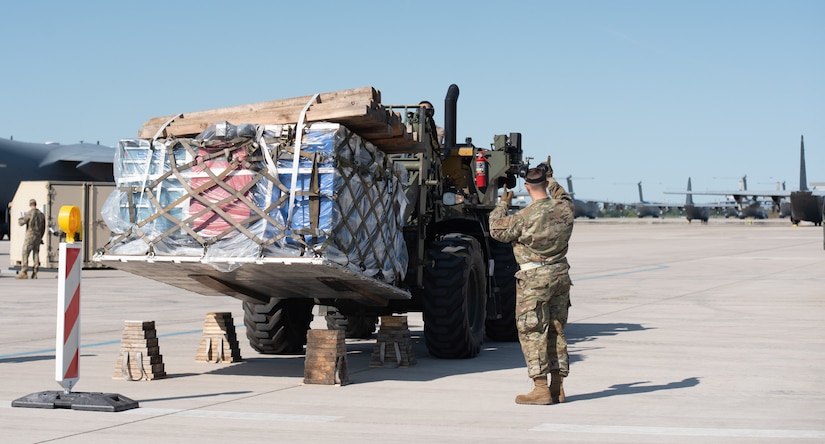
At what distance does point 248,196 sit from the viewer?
966 centimetres

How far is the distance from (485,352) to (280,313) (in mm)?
2454

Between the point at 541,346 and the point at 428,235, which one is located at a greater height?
the point at 428,235

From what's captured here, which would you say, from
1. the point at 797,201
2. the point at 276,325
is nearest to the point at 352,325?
the point at 276,325

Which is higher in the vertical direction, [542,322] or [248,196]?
[248,196]

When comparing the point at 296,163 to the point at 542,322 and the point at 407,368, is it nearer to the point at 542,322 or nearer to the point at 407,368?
the point at 542,322

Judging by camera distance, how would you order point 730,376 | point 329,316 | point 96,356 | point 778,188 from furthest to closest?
1. point 778,188
2. point 329,316
3. point 96,356
4. point 730,376

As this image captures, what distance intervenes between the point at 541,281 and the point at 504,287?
4747 mm

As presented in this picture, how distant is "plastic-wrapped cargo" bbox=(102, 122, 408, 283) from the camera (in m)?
9.50

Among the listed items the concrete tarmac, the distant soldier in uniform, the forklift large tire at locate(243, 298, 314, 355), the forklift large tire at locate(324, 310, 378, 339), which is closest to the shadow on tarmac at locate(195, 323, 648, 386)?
the concrete tarmac

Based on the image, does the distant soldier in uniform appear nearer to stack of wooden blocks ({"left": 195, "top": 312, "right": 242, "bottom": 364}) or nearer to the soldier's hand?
stack of wooden blocks ({"left": 195, "top": 312, "right": 242, "bottom": 364})

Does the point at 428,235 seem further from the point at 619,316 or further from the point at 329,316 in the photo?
the point at 619,316

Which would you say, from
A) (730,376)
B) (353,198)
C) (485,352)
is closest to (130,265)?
(353,198)

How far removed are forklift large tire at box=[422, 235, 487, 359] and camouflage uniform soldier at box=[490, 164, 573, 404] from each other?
2275 millimetres

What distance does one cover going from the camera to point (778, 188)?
395 feet
